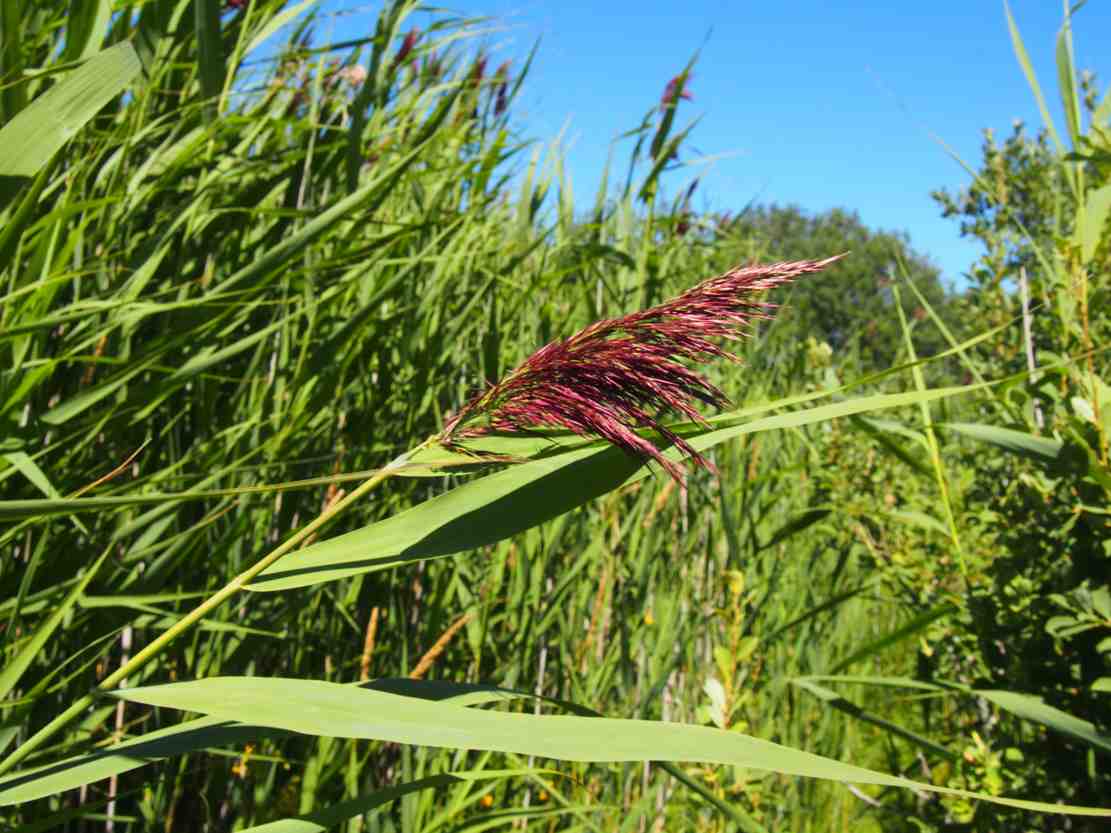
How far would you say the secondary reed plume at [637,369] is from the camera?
0.68m

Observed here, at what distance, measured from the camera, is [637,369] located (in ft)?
2.27

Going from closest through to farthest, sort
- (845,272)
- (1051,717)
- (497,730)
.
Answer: (497,730)
(1051,717)
(845,272)

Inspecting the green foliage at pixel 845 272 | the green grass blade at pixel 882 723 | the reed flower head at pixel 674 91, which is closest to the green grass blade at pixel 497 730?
the green grass blade at pixel 882 723

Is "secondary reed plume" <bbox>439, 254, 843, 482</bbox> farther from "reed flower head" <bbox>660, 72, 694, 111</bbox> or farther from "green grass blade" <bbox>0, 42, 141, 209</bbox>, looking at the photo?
"reed flower head" <bbox>660, 72, 694, 111</bbox>

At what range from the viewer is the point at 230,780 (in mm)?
1433

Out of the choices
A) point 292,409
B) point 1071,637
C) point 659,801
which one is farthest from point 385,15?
point 659,801

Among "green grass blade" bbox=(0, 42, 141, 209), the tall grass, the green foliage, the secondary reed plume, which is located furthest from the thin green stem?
the green foliage

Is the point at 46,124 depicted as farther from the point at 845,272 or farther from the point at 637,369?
the point at 845,272

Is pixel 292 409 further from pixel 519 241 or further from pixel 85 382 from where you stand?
pixel 519 241

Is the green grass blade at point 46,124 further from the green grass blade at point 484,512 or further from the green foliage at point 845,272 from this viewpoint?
the green foliage at point 845,272

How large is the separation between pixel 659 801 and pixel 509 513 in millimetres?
1501

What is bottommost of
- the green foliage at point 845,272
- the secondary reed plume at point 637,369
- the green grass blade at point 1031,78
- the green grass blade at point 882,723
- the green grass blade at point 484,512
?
the green grass blade at point 882,723

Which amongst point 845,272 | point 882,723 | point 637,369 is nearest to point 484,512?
point 637,369

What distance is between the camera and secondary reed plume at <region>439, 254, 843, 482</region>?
68cm
